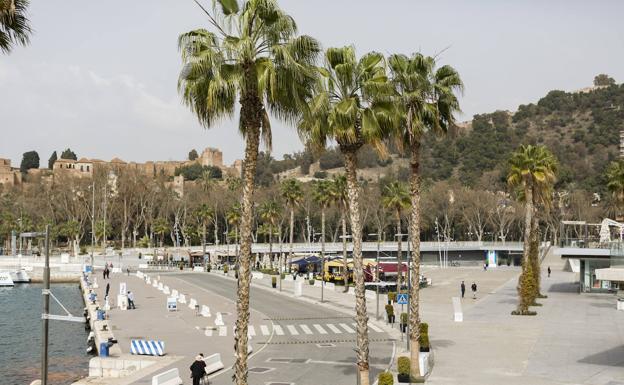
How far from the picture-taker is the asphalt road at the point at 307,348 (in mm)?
29781

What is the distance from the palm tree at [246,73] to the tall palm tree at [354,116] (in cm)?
447

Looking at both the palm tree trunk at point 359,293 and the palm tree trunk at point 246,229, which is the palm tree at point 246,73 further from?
the palm tree trunk at point 359,293

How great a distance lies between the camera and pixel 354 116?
2323 centimetres

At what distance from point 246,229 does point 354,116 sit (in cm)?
719

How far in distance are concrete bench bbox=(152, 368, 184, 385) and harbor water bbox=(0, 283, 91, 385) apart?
942 centimetres

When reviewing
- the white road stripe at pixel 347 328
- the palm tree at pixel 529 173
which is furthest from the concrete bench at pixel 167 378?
the palm tree at pixel 529 173

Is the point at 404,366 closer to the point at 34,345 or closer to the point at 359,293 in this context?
the point at 359,293

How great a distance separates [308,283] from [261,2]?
66372 mm

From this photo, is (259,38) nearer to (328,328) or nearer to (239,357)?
(239,357)

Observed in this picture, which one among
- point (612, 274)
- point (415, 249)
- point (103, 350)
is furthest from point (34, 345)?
point (612, 274)

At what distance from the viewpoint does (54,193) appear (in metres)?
161

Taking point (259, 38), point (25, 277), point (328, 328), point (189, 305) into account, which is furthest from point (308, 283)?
point (259, 38)

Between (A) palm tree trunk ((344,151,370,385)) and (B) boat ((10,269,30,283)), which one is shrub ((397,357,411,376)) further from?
(B) boat ((10,269,30,283))

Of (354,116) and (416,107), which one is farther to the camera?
(416,107)
